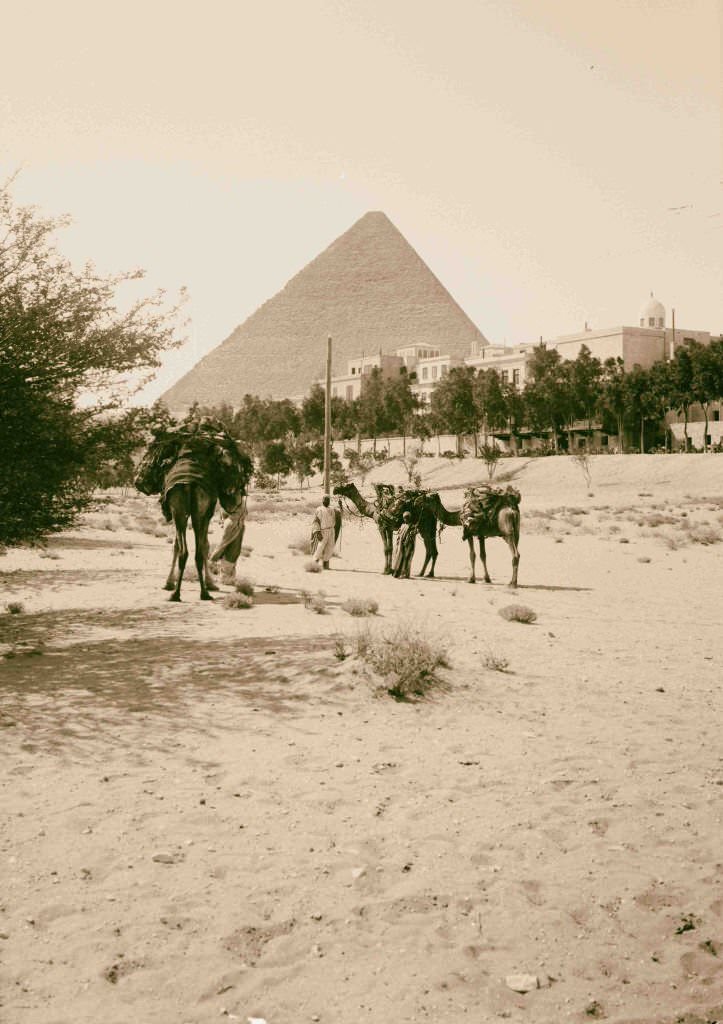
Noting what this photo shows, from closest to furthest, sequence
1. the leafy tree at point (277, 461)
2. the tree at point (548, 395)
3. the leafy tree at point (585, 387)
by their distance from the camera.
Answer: the leafy tree at point (585, 387) < the tree at point (548, 395) < the leafy tree at point (277, 461)

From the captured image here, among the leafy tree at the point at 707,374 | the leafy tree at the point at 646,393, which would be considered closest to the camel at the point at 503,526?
the leafy tree at the point at 707,374

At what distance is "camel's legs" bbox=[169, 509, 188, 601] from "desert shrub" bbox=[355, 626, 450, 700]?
5.39 meters

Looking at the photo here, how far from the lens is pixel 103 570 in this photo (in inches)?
856

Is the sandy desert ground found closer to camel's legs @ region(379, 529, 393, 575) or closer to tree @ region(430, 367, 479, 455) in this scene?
camel's legs @ region(379, 529, 393, 575)

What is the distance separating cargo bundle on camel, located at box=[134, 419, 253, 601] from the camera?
15.8 metres

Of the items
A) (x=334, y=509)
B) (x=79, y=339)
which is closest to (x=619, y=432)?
(x=334, y=509)

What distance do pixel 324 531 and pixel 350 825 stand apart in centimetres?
1638

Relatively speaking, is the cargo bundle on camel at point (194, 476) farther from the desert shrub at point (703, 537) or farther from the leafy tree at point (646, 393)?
the leafy tree at point (646, 393)

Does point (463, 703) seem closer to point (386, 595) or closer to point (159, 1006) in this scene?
point (159, 1006)

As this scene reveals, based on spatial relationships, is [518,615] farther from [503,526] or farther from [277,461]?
[277,461]

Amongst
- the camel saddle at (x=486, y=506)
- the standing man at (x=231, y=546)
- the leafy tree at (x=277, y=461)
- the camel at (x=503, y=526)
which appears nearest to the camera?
the standing man at (x=231, y=546)

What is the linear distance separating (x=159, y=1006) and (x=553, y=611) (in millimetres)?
12558

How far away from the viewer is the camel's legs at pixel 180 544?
15703 millimetres

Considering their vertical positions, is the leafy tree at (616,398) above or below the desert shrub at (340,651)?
above
